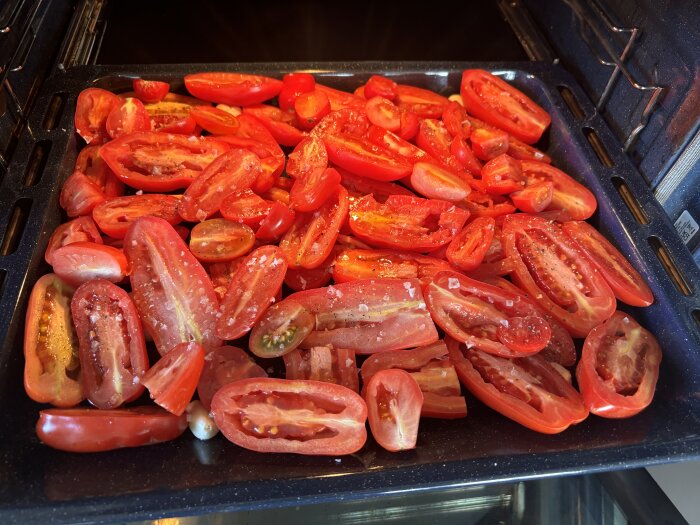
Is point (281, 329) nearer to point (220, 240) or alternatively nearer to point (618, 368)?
point (220, 240)

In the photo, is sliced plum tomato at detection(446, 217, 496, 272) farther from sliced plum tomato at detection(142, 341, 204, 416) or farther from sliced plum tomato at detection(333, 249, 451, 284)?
sliced plum tomato at detection(142, 341, 204, 416)

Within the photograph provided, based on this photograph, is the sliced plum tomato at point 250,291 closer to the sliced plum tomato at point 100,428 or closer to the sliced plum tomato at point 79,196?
the sliced plum tomato at point 100,428

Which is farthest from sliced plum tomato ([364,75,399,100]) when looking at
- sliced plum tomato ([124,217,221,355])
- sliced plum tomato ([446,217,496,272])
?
sliced plum tomato ([124,217,221,355])

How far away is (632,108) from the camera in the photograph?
2.04 m

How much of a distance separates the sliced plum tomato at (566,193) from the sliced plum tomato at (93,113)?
1442mm

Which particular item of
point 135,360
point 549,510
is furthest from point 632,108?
point 135,360

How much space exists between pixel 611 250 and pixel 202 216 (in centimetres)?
A: 125

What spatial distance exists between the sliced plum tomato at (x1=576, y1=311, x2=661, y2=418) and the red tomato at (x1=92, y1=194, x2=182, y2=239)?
1.23 meters

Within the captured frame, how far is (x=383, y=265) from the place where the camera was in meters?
1.69

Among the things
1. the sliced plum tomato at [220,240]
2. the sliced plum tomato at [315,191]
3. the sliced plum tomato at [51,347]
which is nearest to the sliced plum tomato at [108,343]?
the sliced plum tomato at [51,347]

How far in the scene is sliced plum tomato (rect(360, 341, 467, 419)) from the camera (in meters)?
1.46

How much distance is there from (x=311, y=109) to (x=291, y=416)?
3.71 ft

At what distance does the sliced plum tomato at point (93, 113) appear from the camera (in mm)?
1939

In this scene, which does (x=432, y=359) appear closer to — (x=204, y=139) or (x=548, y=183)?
(x=548, y=183)
